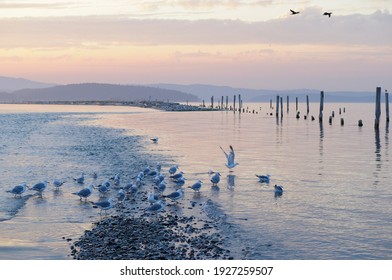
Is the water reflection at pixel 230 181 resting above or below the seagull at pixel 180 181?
below

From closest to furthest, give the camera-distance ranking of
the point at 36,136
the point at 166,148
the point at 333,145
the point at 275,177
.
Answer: the point at 275,177 → the point at 166,148 → the point at 333,145 → the point at 36,136

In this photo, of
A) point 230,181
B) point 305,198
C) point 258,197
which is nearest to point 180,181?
point 230,181

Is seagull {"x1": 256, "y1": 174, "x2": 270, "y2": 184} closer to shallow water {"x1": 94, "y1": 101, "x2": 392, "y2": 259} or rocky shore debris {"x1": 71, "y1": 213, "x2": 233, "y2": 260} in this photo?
shallow water {"x1": 94, "y1": 101, "x2": 392, "y2": 259}

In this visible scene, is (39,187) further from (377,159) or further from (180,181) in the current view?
(377,159)

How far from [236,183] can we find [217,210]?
4.82 meters

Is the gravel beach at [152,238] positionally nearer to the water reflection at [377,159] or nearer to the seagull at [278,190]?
the seagull at [278,190]

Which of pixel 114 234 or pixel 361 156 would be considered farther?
pixel 361 156

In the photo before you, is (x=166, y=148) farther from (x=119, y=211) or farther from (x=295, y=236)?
(x=295, y=236)

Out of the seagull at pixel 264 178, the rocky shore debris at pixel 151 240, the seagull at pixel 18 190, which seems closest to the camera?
the rocky shore debris at pixel 151 240

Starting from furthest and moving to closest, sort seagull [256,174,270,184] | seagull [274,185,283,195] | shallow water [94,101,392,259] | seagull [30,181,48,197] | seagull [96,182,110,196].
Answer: seagull [256,174,270,184] < seagull [274,185,283,195] < seagull [96,182,110,196] < seagull [30,181,48,197] < shallow water [94,101,392,259]

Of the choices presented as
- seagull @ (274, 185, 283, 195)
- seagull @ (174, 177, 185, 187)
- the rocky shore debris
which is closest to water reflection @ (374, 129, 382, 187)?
seagull @ (274, 185, 283, 195)

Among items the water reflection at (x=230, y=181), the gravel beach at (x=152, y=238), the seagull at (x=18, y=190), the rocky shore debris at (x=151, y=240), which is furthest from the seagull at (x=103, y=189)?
the water reflection at (x=230, y=181)

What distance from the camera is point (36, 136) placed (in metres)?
42.8

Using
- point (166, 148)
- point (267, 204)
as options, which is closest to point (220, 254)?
point (267, 204)
